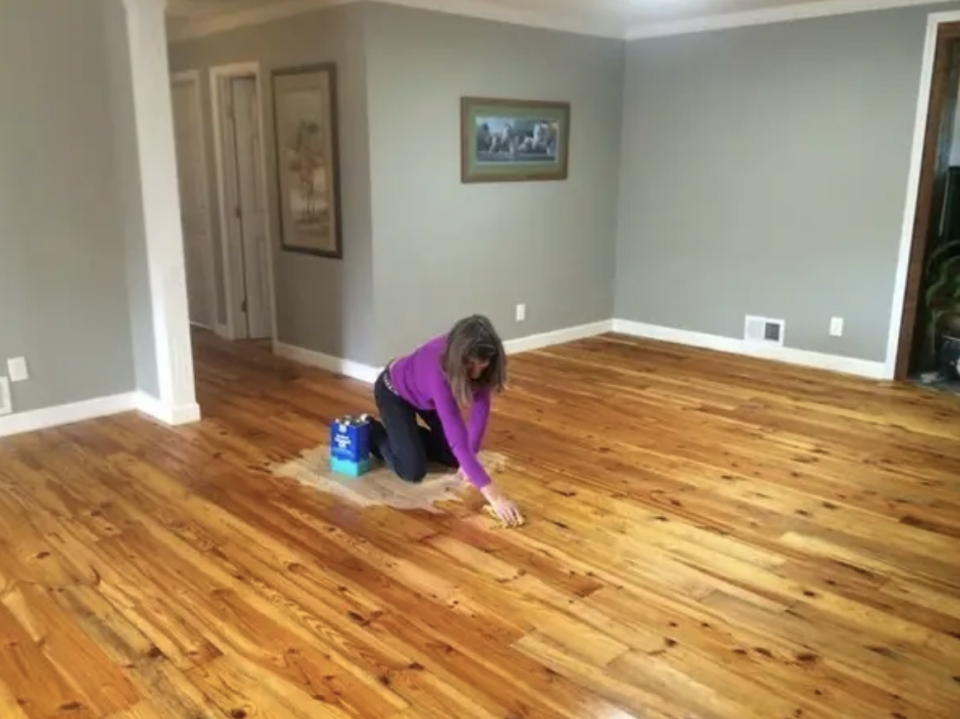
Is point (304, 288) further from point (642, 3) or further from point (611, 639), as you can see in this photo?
point (611, 639)

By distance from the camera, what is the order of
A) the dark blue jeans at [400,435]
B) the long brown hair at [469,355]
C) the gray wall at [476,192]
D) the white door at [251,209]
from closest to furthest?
the long brown hair at [469,355] → the dark blue jeans at [400,435] → the gray wall at [476,192] → the white door at [251,209]

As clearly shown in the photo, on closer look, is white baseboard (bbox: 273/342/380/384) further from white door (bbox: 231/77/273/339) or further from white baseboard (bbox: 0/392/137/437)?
white baseboard (bbox: 0/392/137/437)

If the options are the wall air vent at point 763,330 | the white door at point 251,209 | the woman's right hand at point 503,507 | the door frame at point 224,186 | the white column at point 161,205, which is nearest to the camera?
the woman's right hand at point 503,507

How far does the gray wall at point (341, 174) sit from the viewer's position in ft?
16.3

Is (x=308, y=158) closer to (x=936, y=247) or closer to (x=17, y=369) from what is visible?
(x=17, y=369)

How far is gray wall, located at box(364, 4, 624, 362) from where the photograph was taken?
503cm

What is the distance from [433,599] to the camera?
2.77 meters

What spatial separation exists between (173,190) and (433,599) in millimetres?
2619

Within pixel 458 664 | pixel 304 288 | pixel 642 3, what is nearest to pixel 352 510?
pixel 458 664

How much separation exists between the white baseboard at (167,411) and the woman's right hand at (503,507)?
6.57ft

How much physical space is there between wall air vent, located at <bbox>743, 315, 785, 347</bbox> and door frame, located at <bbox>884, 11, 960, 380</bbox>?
0.73 m

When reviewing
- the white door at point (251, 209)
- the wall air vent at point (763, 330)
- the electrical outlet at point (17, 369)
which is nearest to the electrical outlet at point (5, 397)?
the electrical outlet at point (17, 369)

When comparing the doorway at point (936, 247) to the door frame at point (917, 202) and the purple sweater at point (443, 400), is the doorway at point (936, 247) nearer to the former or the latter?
the door frame at point (917, 202)

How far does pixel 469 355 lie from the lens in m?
3.09
